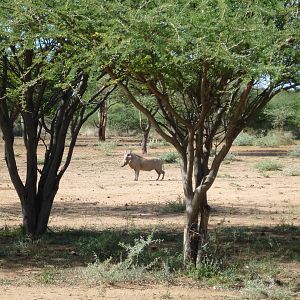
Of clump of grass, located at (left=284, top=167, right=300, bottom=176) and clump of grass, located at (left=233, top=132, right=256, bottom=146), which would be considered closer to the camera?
clump of grass, located at (left=284, top=167, right=300, bottom=176)

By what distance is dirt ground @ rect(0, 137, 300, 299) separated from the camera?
7113 mm

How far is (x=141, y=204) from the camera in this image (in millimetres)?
17297

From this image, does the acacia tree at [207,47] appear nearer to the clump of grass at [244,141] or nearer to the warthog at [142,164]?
→ the warthog at [142,164]

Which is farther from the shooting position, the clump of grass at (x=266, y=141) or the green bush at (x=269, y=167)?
the clump of grass at (x=266, y=141)

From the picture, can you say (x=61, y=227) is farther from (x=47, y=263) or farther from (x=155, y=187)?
(x=155, y=187)

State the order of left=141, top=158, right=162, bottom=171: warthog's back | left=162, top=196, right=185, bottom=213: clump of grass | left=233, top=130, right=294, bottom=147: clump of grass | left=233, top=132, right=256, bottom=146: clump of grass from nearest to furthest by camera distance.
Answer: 1. left=162, top=196, right=185, bottom=213: clump of grass
2. left=141, top=158, right=162, bottom=171: warthog's back
3. left=233, top=130, right=294, bottom=147: clump of grass
4. left=233, top=132, right=256, bottom=146: clump of grass

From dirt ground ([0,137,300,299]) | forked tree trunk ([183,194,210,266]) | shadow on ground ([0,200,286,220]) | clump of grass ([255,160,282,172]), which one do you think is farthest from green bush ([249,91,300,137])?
forked tree trunk ([183,194,210,266])

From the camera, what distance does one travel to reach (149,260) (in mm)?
8688

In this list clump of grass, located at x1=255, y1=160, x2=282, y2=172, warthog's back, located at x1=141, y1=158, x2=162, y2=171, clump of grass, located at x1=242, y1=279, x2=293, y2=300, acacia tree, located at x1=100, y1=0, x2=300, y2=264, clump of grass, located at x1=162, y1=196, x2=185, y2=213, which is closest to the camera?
acacia tree, located at x1=100, y1=0, x2=300, y2=264

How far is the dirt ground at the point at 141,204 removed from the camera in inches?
280

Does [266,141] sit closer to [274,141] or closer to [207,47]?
[274,141]

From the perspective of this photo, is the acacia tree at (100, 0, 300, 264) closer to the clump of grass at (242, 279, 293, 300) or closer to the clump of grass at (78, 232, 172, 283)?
the clump of grass at (78, 232, 172, 283)

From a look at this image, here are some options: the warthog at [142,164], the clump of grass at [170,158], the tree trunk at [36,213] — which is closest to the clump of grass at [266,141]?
the clump of grass at [170,158]

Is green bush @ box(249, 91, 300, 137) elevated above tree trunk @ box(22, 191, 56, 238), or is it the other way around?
green bush @ box(249, 91, 300, 137)
